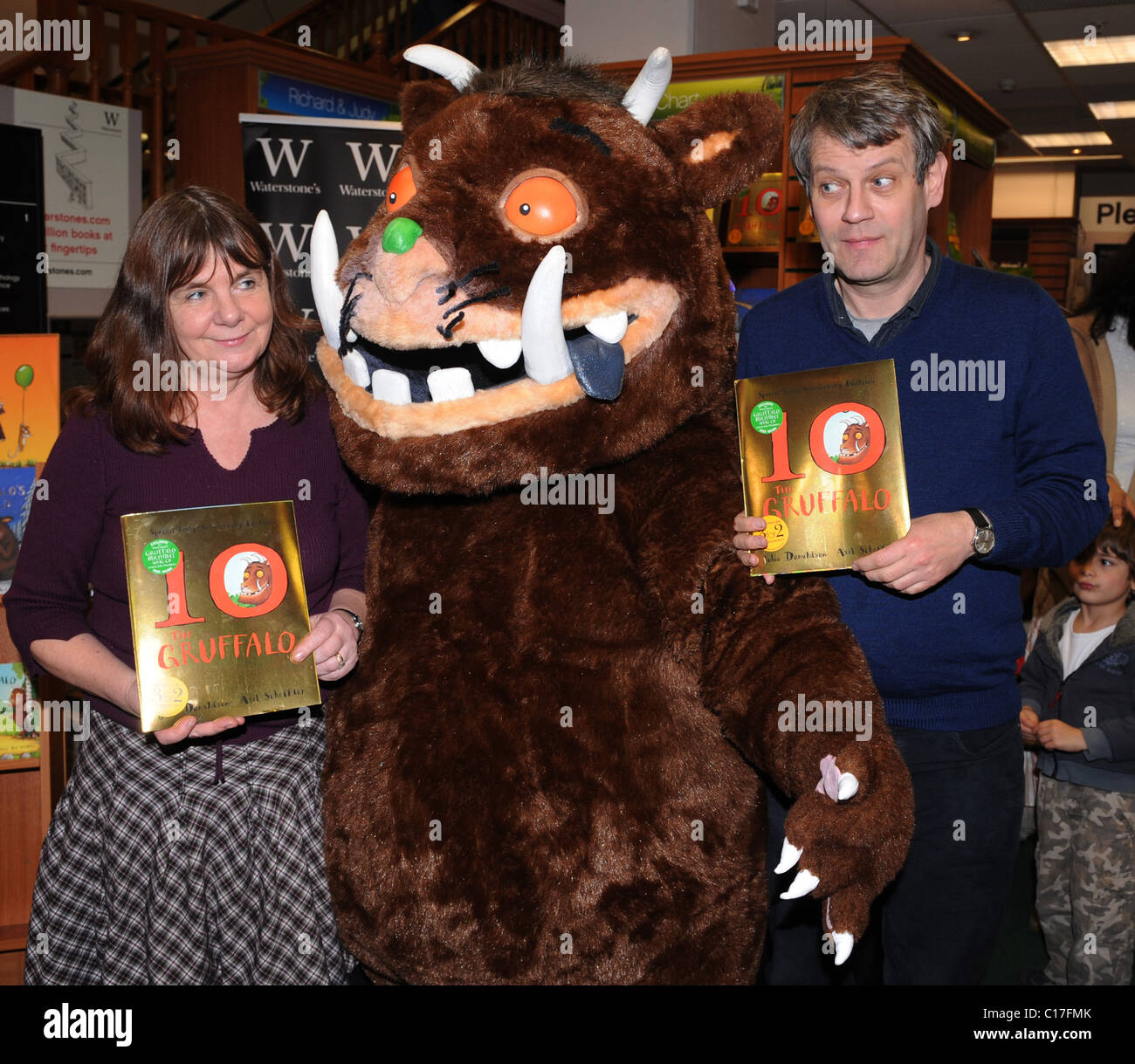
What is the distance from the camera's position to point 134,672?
170cm

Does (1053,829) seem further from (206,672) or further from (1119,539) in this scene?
(206,672)

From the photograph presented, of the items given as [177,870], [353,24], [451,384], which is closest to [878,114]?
[451,384]

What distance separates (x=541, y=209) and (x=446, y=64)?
42 cm

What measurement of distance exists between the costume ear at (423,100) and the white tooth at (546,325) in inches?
18.8

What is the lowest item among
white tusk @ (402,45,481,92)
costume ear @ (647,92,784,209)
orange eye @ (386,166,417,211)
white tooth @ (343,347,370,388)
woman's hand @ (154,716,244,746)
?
woman's hand @ (154,716,244,746)

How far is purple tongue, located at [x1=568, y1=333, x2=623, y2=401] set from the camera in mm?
1540

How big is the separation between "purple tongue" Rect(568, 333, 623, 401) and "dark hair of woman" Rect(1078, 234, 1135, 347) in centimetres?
149

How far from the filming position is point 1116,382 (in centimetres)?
252

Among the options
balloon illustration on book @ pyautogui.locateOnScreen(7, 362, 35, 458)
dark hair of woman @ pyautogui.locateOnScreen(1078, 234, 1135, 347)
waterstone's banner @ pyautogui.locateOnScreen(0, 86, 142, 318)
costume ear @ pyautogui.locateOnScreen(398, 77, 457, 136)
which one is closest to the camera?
costume ear @ pyautogui.locateOnScreen(398, 77, 457, 136)

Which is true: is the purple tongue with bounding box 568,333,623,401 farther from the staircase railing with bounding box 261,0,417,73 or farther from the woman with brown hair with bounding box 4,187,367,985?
the staircase railing with bounding box 261,0,417,73

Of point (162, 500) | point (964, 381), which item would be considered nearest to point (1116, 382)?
point (964, 381)

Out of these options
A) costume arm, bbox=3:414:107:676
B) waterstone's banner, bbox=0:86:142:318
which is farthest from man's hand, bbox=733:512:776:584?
waterstone's banner, bbox=0:86:142:318

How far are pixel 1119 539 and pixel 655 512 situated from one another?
5.57 feet

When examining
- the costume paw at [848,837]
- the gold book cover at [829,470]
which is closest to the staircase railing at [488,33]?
the gold book cover at [829,470]
